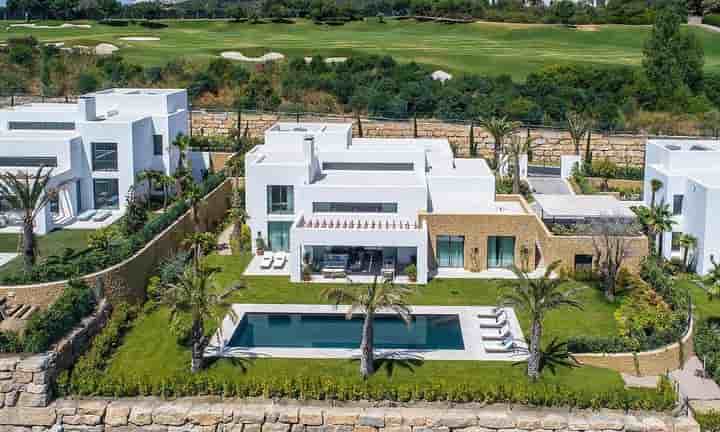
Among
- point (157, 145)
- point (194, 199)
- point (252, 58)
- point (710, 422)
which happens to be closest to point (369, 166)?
point (194, 199)

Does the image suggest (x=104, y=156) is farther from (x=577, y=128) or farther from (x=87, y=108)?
(x=577, y=128)

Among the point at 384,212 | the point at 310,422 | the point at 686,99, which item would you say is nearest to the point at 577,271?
the point at 384,212

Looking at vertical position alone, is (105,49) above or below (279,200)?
above

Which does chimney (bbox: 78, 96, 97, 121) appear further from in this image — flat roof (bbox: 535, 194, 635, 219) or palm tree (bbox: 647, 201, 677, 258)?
palm tree (bbox: 647, 201, 677, 258)

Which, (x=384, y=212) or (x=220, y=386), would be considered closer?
(x=220, y=386)

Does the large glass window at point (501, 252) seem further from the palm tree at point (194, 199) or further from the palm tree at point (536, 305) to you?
the palm tree at point (194, 199)

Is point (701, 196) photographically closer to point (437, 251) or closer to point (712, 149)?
point (712, 149)

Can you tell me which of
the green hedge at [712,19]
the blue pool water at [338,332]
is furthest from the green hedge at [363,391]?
the green hedge at [712,19]
